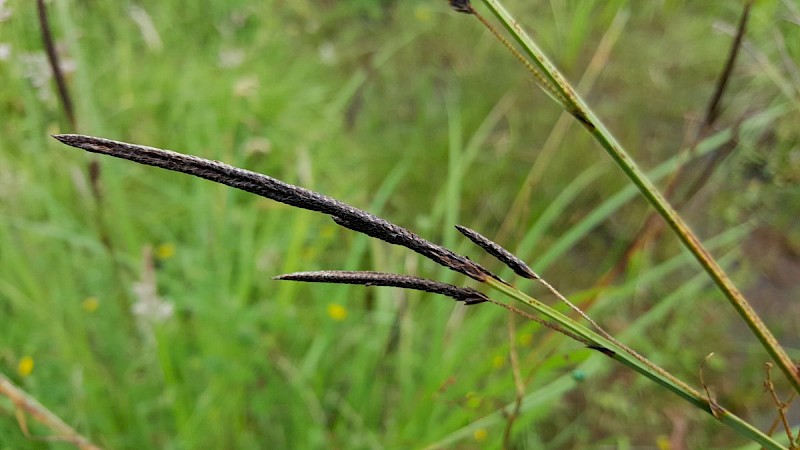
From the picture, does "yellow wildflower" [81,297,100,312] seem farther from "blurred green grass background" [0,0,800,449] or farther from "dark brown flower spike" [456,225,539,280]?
"dark brown flower spike" [456,225,539,280]

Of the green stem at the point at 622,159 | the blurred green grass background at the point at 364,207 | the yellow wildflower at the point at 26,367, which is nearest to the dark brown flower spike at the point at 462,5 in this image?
the green stem at the point at 622,159

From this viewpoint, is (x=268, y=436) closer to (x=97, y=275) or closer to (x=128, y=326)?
(x=128, y=326)

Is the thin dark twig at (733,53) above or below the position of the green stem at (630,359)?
above

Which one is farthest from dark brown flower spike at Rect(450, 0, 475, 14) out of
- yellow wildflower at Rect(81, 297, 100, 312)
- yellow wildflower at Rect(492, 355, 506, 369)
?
yellow wildflower at Rect(81, 297, 100, 312)

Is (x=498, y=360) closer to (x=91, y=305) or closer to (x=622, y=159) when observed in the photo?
(x=622, y=159)

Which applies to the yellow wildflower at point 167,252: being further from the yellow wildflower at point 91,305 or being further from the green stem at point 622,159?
the green stem at point 622,159
